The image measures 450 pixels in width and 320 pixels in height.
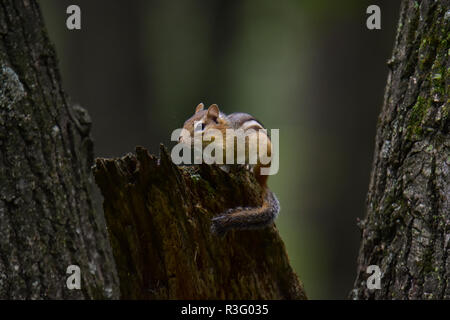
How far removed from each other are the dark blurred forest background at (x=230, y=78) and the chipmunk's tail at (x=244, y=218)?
3.50 metres

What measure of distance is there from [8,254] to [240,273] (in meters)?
1.16

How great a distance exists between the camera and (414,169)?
2816 millimetres

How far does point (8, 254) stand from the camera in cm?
305

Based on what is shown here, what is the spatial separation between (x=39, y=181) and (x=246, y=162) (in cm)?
108

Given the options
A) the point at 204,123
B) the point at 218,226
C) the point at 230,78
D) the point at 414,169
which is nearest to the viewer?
the point at 414,169

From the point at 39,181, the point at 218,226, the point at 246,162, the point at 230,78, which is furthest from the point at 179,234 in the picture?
the point at 230,78

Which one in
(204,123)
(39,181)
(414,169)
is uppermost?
(204,123)

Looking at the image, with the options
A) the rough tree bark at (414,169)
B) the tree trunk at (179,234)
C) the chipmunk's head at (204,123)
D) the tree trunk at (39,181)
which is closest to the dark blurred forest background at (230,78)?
the tree trunk at (39,181)

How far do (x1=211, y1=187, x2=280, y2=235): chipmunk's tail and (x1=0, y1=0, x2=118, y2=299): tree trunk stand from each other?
2.79ft

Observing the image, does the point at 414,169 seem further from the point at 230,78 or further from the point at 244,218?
the point at 230,78

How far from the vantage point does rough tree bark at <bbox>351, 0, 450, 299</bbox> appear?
2.72 metres

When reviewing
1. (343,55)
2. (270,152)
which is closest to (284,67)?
(343,55)

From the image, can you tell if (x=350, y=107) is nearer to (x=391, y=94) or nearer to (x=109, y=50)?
(x=109, y=50)

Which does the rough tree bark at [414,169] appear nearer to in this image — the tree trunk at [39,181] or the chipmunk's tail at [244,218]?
the chipmunk's tail at [244,218]
